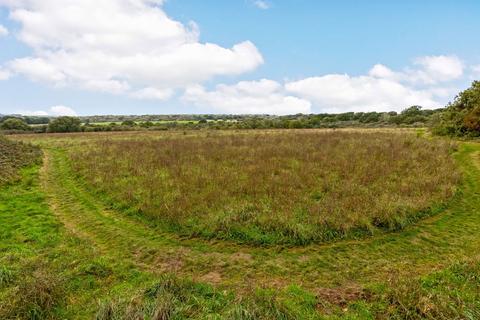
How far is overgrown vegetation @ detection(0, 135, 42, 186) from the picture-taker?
12.6 meters

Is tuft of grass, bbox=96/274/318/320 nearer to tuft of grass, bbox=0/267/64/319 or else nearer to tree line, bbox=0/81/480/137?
tuft of grass, bbox=0/267/64/319

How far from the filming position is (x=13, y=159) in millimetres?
16125

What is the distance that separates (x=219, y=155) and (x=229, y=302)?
11.6 m

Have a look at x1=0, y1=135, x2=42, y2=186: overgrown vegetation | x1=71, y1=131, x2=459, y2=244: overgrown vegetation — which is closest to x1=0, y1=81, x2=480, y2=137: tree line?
x1=71, y1=131, x2=459, y2=244: overgrown vegetation

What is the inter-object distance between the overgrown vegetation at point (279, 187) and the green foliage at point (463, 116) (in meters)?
7.83

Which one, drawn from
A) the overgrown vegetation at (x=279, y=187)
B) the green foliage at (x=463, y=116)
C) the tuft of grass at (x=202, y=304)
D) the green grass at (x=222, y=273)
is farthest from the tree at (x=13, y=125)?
the green foliage at (x=463, y=116)

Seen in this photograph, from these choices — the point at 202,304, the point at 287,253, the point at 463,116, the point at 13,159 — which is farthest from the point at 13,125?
the point at 463,116

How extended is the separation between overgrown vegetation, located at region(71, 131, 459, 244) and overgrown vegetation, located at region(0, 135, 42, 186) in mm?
2633

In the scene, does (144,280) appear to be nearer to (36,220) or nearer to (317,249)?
(317,249)

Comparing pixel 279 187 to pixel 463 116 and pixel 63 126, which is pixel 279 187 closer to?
pixel 463 116

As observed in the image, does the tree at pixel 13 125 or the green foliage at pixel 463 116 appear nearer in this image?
the green foliage at pixel 463 116

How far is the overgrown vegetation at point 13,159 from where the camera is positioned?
12.6 meters

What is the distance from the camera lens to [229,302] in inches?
180

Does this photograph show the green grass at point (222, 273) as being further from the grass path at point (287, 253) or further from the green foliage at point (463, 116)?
the green foliage at point (463, 116)
